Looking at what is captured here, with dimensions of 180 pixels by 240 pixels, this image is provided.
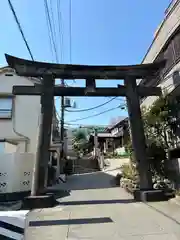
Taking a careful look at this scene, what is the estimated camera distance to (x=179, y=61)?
10.6 m

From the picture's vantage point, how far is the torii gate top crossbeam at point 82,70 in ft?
34.1

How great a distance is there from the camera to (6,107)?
17.0 metres

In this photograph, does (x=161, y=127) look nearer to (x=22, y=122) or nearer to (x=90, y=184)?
(x=90, y=184)

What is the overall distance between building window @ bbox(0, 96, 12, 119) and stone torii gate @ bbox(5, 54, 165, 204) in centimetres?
685

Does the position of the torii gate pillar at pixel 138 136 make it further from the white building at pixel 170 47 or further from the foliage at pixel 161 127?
the white building at pixel 170 47

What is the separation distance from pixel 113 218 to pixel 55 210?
224cm

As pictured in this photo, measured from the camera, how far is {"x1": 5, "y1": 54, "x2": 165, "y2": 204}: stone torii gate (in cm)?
976

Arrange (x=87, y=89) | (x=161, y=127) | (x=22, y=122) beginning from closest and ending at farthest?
(x=87, y=89) < (x=161, y=127) < (x=22, y=122)

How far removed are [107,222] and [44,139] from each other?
440cm

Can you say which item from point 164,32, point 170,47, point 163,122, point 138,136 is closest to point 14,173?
point 138,136

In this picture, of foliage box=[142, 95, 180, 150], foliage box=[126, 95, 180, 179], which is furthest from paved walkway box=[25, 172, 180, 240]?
foliage box=[142, 95, 180, 150]

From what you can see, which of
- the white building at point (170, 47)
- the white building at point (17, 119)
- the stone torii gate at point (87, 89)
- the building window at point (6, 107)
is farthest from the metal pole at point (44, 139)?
the building window at point (6, 107)

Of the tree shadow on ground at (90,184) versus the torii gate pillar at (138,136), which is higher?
the torii gate pillar at (138,136)

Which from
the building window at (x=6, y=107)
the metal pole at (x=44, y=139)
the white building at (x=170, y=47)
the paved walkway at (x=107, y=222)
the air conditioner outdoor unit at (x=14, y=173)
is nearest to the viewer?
the paved walkway at (x=107, y=222)
